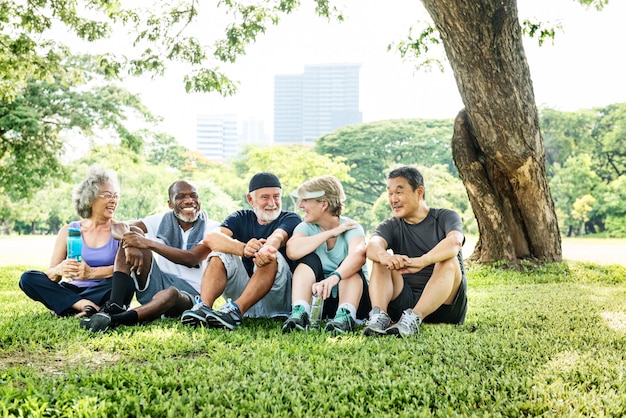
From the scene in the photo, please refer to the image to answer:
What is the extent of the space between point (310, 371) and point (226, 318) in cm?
114

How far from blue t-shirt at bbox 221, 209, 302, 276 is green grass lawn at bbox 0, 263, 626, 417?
18.3 inches

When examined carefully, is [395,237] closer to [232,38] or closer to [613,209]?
[232,38]

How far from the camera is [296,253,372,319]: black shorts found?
3982 mm

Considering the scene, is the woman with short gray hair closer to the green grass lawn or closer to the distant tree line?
the green grass lawn

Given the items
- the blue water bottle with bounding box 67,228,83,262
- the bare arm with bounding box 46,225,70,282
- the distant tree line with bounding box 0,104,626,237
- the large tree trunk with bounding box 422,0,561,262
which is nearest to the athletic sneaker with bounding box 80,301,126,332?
the blue water bottle with bounding box 67,228,83,262

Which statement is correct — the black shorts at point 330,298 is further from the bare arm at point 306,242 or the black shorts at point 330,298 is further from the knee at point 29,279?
the knee at point 29,279

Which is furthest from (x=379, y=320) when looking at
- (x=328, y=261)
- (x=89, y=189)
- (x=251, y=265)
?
(x=89, y=189)

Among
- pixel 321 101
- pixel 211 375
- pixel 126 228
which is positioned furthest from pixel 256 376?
pixel 321 101

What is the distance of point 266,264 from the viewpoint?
390 cm

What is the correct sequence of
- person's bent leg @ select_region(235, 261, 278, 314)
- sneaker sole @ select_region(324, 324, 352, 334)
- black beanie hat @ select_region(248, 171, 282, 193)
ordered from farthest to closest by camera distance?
black beanie hat @ select_region(248, 171, 282, 193), person's bent leg @ select_region(235, 261, 278, 314), sneaker sole @ select_region(324, 324, 352, 334)

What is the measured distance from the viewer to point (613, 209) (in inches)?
1406

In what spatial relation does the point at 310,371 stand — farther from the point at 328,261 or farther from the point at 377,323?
the point at 328,261

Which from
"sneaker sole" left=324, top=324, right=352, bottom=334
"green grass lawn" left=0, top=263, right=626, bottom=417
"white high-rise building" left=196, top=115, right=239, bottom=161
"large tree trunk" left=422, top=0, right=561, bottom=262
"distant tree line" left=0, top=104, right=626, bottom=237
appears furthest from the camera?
"white high-rise building" left=196, top=115, right=239, bottom=161

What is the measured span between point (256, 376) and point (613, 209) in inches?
1483
